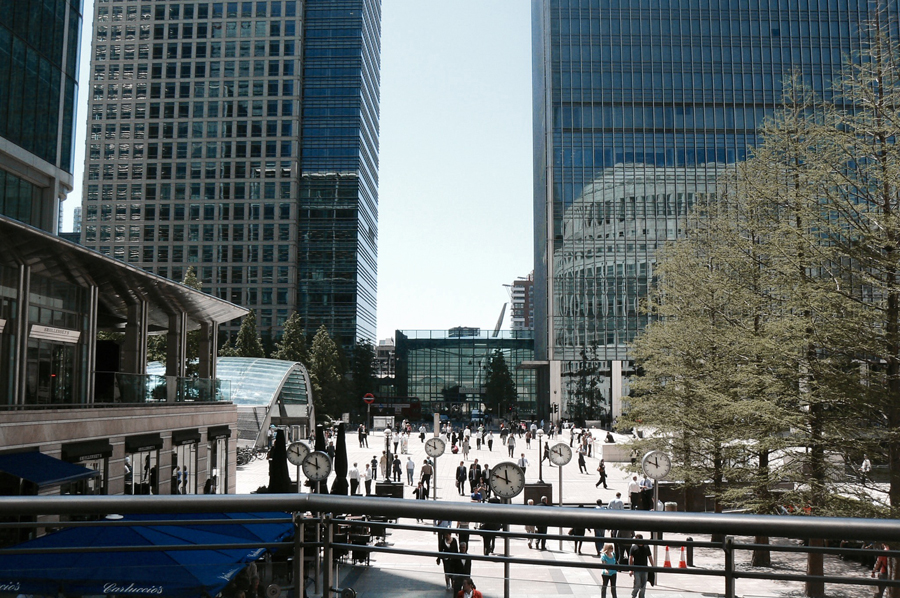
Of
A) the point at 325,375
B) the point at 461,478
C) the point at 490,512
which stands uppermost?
the point at 490,512

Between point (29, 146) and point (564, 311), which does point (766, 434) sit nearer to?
point (29, 146)

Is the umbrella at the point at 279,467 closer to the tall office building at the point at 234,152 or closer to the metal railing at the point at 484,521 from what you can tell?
the metal railing at the point at 484,521

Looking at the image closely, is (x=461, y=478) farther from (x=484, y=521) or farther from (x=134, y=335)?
(x=484, y=521)

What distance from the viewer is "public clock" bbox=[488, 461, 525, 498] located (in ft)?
66.9

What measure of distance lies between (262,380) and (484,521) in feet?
189

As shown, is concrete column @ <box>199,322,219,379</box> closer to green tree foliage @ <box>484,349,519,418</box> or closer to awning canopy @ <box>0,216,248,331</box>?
awning canopy @ <box>0,216,248,331</box>

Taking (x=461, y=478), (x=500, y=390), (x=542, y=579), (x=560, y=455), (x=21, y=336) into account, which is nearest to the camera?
(x=542, y=579)

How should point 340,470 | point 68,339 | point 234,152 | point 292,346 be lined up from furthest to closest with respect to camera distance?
point 234,152, point 292,346, point 340,470, point 68,339

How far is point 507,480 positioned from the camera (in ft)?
67.3

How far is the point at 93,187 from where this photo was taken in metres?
114

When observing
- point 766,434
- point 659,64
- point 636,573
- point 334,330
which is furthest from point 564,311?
point 636,573

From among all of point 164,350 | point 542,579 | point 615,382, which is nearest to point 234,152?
point 164,350

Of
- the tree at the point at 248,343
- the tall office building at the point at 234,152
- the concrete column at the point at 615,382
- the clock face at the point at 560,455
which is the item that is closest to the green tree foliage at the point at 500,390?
the tall office building at the point at 234,152

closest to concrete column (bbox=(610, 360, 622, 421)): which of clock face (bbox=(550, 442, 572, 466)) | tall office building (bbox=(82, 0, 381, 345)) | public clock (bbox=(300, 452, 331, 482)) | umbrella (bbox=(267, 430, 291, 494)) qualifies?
tall office building (bbox=(82, 0, 381, 345))
